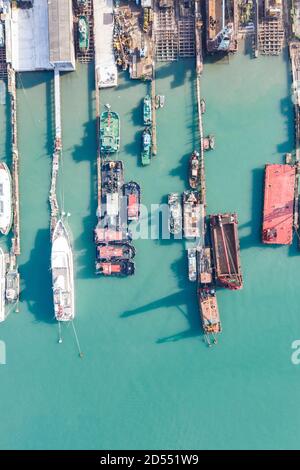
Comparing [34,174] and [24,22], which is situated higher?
[24,22]

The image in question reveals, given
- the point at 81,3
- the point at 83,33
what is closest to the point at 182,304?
the point at 83,33

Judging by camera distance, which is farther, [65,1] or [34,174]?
[34,174]

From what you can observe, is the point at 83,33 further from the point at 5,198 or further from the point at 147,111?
the point at 5,198

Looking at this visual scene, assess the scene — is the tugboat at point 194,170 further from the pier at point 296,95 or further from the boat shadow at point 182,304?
the pier at point 296,95

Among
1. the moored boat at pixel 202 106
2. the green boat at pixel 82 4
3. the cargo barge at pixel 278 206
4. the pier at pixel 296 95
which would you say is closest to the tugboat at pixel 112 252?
the cargo barge at pixel 278 206
